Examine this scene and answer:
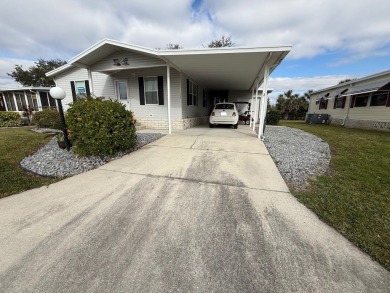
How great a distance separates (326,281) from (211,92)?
666 inches

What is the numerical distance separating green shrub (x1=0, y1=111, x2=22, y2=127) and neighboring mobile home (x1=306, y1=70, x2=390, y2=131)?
75.9 feet

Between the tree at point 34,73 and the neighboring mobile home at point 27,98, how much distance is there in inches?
612

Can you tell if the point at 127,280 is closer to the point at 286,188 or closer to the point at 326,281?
the point at 326,281

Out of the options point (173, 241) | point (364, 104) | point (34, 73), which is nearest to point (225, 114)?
point (173, 241)

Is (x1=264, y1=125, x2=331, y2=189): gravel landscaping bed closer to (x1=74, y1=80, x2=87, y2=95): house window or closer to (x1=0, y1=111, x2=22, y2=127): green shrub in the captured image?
(x1=74, y1=80, x2=87, y2=95): house window

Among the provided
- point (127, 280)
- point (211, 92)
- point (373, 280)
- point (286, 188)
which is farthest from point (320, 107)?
point (127, 280)

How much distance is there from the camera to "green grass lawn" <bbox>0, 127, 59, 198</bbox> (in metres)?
3.19

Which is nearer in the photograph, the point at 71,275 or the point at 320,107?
the point at 71,275

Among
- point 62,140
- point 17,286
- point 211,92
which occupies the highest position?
point 211,92

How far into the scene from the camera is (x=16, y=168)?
3.99 m

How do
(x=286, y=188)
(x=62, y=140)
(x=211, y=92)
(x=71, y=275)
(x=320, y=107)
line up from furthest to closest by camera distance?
1. (x=320, y=107)
2. (x=211, y=92)
3. (x=62, y=140)
4. (x=286, y=188)
5. (x=71, y=275)

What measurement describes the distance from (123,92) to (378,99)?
16.3 m

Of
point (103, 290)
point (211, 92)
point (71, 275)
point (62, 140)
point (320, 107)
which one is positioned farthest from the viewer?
point (320, 107)

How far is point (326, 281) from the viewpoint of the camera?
59.9 inches
